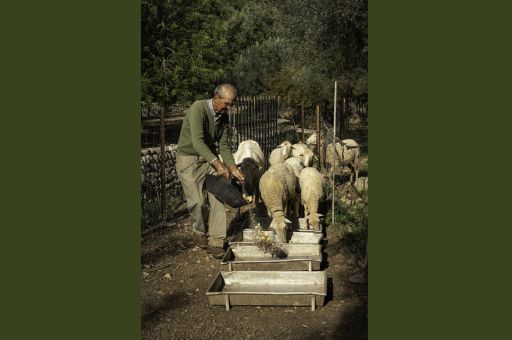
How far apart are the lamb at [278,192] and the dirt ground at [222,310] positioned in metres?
0.84

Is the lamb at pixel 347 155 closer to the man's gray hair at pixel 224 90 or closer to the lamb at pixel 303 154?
the lamb at pixel 303 154

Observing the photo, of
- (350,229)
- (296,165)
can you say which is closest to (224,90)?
(350,229)

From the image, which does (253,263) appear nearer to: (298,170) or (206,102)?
(206,102)

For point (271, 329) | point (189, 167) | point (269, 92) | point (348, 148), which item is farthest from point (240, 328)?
point (269, 92)

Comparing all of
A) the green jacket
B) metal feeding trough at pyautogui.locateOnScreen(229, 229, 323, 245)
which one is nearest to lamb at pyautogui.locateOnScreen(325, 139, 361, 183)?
metal feeding trough at pyautogui.locateOnScreen(229, 229, 323, 245)

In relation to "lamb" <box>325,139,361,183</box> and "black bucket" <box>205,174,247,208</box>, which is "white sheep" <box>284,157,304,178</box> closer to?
"lamb" <box>325,139,361,183</box>

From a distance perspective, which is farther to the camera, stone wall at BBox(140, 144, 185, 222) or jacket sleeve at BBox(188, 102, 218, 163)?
stone wall at BBox(140, 144, 185, 222)

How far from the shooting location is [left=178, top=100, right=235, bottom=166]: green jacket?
7.39 m

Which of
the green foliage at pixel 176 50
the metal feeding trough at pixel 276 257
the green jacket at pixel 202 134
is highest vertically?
the green foliage at pixel 176 50

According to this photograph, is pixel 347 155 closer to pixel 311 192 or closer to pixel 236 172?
pixel 311 192

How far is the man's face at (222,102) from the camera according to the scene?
7.37 metres

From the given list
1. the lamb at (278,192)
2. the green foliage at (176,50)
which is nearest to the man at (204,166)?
the lamb at (278,192)

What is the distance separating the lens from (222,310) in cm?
610

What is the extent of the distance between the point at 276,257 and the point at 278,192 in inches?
43.1
